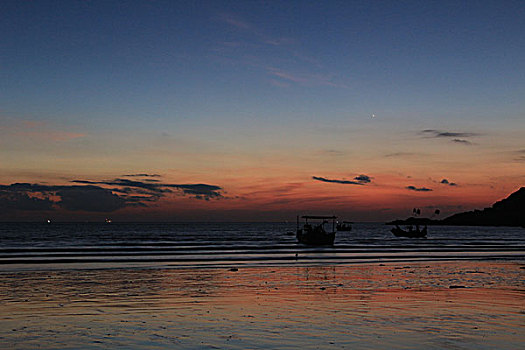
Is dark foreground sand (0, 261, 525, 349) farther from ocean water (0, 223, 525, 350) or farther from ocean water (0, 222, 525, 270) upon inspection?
ocean water (0, 222, 525, 270)

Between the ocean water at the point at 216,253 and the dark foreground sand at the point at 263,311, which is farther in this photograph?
the ocean water at the point at 216,253

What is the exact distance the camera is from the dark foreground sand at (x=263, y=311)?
1452cm

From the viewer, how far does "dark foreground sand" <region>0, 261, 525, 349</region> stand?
47.6 ft

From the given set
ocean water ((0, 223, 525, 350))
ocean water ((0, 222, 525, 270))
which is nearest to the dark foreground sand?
ocean water ((0, 223, 525, 350))

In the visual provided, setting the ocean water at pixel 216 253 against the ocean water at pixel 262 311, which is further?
the ocean water at pixel 216 253

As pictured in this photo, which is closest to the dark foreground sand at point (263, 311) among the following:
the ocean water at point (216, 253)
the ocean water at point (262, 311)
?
the ocean water at point (262, 311)

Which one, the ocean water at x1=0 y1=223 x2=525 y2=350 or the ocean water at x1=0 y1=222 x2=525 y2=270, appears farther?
the ocean water at x1=0 y1=222 x2=525 y2=270

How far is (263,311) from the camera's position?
1914 centimetres

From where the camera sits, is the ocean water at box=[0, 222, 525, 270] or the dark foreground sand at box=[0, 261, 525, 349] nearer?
the dark foreground sand at box=[0, 261, 525, 349]

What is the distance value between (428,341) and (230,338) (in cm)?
525

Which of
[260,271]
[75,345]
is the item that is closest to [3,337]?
[75,345]

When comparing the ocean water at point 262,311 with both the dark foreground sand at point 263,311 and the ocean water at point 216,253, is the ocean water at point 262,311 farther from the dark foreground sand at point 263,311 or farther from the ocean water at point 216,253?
the ocean water at point 216,253

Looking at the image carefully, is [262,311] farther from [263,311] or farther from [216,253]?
[216,253]

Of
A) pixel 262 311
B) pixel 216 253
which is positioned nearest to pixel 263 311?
pixel 262 311
